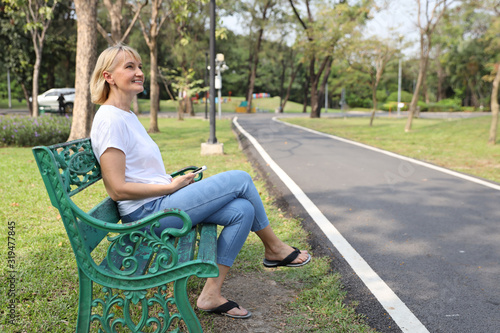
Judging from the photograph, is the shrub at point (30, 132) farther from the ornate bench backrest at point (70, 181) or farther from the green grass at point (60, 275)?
the ornate bench backrest at point (70, 181)

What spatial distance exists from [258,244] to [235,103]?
45301 mm

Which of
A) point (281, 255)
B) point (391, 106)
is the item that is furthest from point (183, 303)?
point (391, 106)

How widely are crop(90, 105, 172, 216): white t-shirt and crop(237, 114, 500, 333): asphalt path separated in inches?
64.5

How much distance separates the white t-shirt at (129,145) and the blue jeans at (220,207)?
0.12 metres

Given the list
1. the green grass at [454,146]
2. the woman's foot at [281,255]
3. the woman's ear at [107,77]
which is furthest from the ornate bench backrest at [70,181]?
the green grass at [454,146]

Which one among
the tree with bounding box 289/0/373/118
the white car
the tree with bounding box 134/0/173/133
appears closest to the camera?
the tree with bounding box 134/0/173/133

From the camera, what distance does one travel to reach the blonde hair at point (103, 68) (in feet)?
8.67

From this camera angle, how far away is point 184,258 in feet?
7.81

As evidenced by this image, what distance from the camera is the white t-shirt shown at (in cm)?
249

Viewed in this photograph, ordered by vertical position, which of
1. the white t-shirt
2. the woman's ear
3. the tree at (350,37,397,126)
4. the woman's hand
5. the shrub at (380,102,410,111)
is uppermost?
the tree at (350,37,397,126)

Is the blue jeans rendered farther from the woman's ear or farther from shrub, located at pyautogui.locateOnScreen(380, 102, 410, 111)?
shrub, located at pyautogui.locateOnScreen(380, 102, 410, 111)

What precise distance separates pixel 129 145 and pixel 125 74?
44 centimetres

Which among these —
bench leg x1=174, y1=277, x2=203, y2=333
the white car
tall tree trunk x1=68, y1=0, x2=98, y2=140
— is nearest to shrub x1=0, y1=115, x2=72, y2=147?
tall tree trunk x1=68, y1=0, x2=98, y2=140

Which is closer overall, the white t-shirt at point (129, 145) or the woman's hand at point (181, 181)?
the white t-shirt at point (129, 145)
